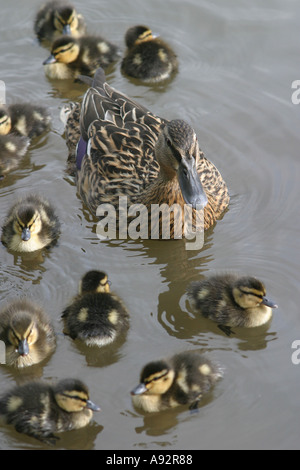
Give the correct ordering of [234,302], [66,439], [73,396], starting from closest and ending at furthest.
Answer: [73,396], [66,439], [234,302]

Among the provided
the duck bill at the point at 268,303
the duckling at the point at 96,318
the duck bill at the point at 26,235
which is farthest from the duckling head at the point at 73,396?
the duck bill at the point at 26,235

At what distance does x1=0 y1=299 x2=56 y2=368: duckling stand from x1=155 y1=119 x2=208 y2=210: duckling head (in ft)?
3.21

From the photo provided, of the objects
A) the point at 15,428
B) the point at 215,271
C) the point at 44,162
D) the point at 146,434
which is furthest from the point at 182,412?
the point at 44,162

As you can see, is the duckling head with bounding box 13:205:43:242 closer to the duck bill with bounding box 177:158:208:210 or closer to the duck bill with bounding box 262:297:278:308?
the duck bill with bounding box 177:158:208:210

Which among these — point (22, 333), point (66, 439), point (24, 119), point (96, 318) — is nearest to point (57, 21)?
point (24, 119)

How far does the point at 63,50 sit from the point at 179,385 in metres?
3.19

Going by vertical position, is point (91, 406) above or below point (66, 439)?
above

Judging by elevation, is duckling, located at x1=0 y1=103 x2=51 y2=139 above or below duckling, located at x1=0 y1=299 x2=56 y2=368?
above

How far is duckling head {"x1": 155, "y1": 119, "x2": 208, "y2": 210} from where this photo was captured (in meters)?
4.24

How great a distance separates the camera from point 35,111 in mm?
5430

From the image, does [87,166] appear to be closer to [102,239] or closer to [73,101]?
[102,239]

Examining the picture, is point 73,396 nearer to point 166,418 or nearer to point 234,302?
point 166,418

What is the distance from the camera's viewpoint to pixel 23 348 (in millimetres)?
3729

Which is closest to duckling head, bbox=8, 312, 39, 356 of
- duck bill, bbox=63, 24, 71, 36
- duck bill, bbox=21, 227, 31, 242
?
duck bill, bbox=21, 227, 31, 242
